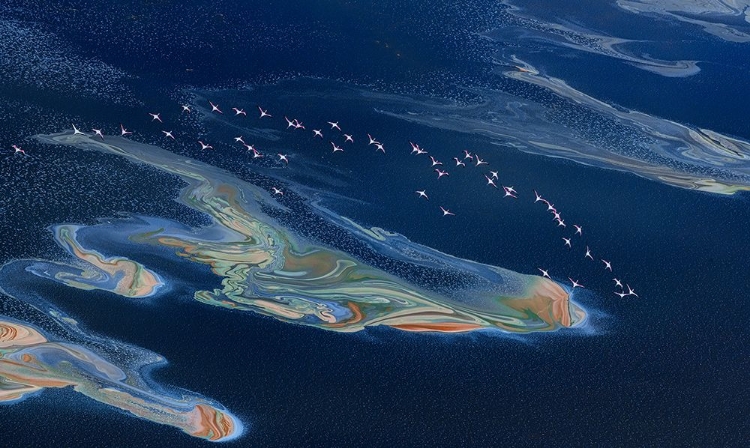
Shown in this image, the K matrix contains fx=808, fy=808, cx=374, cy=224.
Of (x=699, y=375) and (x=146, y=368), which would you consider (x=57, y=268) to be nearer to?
(x=146, y=368)

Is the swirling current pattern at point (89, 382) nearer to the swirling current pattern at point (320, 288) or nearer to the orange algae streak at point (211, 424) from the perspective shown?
the orange algae streak at point (211, 424)

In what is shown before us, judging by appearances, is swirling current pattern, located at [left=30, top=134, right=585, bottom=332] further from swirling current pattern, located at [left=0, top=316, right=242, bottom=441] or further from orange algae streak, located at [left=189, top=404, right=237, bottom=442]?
orange algae streak, located at [left=189, top=404, right=237, bottom=442]

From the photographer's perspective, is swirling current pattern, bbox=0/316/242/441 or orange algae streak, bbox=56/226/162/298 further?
orange algae streak, bbox=56/226/162/298

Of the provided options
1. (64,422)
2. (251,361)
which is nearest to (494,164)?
(251,361)

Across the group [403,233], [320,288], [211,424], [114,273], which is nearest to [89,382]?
[211,424]

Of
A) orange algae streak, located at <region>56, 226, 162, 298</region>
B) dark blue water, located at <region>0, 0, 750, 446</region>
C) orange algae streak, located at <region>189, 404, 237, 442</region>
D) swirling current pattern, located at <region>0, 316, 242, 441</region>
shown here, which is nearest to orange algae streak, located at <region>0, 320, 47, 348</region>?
swirling current pattern, located at <region>0, 316, 242, 441</region>

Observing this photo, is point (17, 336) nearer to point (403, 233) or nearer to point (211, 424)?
point (211, 424)
